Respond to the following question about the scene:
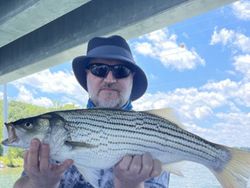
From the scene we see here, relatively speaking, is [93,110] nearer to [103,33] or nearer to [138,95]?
[138,95]

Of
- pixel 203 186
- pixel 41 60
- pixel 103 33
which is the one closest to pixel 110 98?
pixel 103 33

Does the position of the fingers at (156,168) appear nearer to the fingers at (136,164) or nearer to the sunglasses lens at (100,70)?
the fingers at (136,164)

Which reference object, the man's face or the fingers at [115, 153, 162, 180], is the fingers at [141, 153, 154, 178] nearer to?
the fingers at [115, 153, 162, 180]

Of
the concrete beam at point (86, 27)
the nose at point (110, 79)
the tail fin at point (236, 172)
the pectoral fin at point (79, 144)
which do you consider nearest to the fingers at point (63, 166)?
the pectoral fin at point (79, 144)

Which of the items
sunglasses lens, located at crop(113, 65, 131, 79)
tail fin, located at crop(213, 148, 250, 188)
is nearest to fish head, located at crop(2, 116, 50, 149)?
sunglasses lens, located at crop(113, 65, 131, 79)

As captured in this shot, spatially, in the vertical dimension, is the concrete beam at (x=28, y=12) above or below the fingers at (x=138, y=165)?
above

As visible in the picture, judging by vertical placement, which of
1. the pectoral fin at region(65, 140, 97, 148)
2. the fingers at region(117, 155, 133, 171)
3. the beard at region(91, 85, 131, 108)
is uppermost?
the beard at region(91, 85, 131, 108)

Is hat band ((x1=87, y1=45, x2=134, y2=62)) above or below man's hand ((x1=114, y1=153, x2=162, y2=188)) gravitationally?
above

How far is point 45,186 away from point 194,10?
121 inches

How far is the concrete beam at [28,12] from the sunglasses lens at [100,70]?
2.35 meters

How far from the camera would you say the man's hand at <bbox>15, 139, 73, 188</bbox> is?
1943 millimetres

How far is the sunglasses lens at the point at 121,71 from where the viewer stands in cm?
248

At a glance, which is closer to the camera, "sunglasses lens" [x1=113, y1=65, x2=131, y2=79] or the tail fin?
the tail fin

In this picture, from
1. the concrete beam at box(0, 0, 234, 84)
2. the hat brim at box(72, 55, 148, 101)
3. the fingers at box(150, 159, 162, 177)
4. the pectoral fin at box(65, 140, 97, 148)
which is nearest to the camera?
the pectoral fin at box(65, 140, 97, 148)
